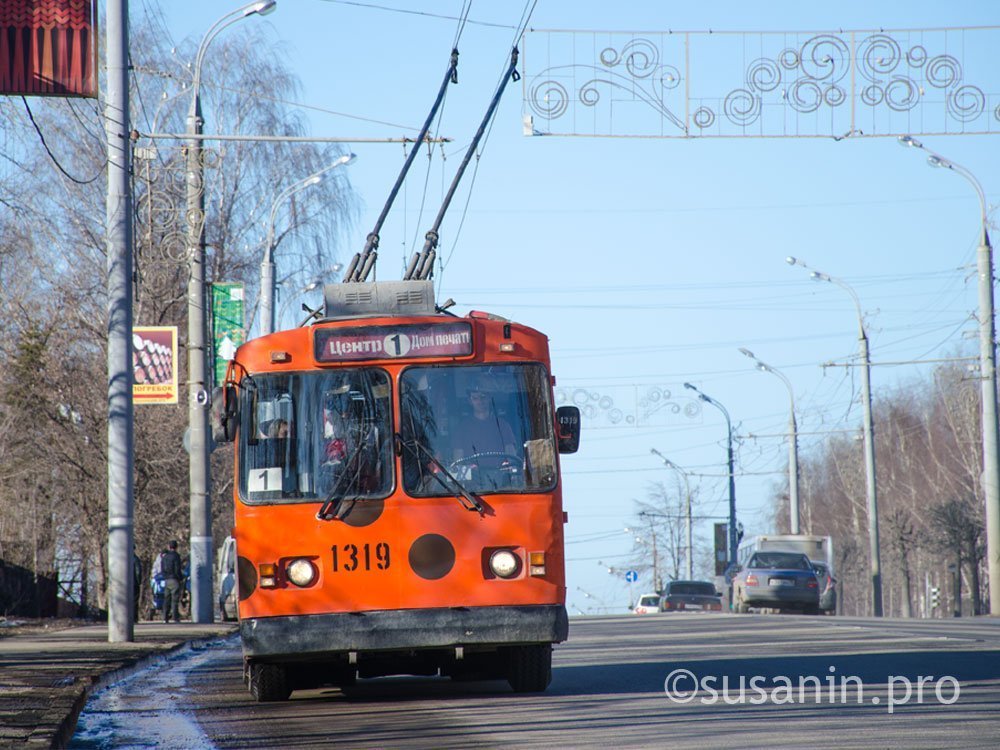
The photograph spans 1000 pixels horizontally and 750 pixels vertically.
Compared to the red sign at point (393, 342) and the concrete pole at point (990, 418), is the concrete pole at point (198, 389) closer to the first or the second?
the red sign at point (393, 342)

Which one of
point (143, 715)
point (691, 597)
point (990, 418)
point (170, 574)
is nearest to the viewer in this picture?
point (143, 715)

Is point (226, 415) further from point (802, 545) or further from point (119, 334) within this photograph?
point (802, 545)

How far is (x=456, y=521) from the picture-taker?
12.3 metres

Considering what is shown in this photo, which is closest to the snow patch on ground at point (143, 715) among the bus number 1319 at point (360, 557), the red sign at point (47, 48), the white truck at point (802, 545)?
the bus number 1319 at point (360, 557)

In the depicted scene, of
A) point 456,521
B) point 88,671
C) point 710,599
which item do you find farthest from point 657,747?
point 710,599

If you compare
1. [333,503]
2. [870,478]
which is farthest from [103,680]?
[870,478]

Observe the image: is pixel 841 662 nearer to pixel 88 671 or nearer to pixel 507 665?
pixel 507 665

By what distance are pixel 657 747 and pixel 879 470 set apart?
8537 centimetres

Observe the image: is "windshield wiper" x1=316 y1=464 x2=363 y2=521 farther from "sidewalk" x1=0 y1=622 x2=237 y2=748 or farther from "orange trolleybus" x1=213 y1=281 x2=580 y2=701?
"sidewalk" x1=0 y1=622 x2=237 y2=748

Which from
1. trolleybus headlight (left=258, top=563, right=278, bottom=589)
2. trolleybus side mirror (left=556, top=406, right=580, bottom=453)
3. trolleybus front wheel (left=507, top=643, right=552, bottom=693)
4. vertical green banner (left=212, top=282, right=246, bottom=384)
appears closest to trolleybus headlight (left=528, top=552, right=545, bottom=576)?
trolleybus front wheel (left=507, top=643, right=552, bottom=693)

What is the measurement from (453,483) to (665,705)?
7.89ft

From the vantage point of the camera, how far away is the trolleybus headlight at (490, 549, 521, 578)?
12.3 metres

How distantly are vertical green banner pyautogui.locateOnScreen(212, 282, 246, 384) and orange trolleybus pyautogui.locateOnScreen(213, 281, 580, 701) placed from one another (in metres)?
16.3

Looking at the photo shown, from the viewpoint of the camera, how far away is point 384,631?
12062 mm
